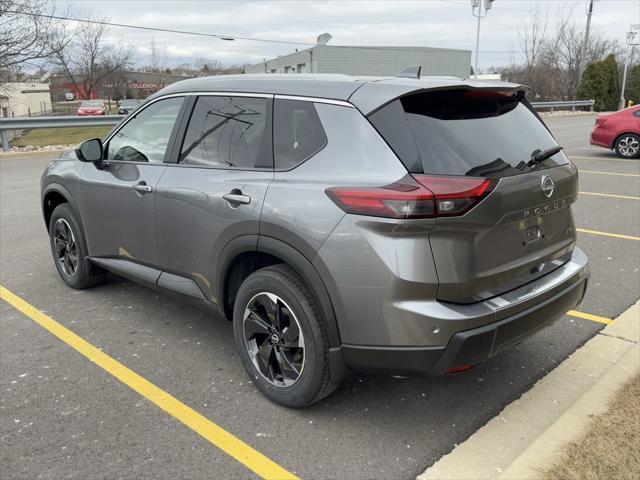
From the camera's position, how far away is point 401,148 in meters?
2.69

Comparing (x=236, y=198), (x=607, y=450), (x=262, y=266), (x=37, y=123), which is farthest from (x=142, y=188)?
(x=37, y=123)

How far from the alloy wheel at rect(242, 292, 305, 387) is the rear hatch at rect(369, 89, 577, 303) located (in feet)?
2.81

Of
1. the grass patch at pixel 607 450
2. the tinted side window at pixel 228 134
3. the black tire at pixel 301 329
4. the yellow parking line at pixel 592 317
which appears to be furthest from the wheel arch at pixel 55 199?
the yellow parking line at pixel 592 317

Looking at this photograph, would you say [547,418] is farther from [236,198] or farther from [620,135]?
[620,135]

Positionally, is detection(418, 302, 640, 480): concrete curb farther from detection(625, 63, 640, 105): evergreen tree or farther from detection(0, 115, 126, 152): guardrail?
detection(625, 63, 640, 105): evergreen tree

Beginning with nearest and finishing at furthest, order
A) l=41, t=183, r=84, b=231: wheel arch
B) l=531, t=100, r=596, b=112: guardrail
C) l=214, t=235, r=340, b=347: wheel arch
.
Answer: l=214, t=235, r=340, b=347: wheel arch
l=41, t=183, r=84, b=231: wheel arch
l=531, t=100, r=596, b=112: guardrail


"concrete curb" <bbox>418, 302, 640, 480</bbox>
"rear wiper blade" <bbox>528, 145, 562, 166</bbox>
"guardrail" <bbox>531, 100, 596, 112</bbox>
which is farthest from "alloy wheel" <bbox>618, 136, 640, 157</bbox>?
"guardrail" <bbox>531, 100, 596, 112</bbox>

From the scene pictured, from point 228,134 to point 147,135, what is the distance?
97 centimetres

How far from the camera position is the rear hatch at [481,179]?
104 inches

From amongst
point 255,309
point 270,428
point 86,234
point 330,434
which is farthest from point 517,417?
point 86,234

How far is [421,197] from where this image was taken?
2.55m

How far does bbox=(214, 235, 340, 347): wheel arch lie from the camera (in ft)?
9.23

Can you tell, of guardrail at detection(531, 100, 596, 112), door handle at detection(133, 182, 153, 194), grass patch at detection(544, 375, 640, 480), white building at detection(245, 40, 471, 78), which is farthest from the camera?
white building at detection(245, 40, 471, 78)

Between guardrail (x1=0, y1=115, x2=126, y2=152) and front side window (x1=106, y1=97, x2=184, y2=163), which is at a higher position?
front side window (x1=106, y1=97, x2=184, y2=163)
